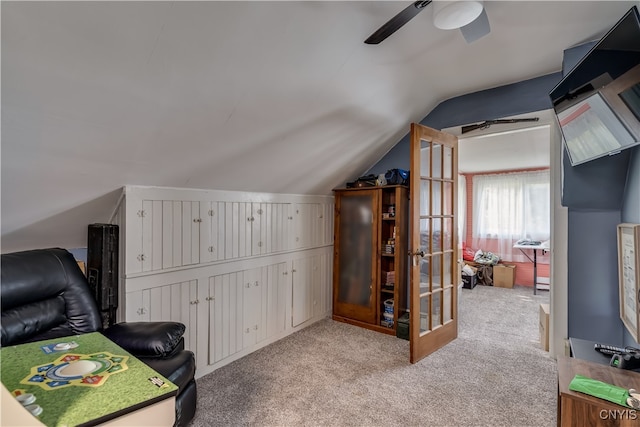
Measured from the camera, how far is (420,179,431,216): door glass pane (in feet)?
9.71

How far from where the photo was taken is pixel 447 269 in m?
3.28

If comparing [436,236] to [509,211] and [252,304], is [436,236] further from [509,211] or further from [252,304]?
[509,211]

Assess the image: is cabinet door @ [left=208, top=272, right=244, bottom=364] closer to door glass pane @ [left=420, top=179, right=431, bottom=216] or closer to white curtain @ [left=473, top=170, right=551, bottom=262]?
door glass pane @ [left=420, top=179, right=431, bottom=216]

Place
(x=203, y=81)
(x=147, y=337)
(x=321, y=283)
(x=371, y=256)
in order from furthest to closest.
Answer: (x=321, y=283), (x=371, y=256), (x=147, y=337), (x=203, y=81)

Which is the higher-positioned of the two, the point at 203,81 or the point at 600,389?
the point at 203,81

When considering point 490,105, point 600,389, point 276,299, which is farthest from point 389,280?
point 600,389

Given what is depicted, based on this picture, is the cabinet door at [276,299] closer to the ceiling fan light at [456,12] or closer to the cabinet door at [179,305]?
the cabinet door at [179,305]

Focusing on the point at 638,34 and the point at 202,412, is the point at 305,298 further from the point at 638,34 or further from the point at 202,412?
the point at 638,34

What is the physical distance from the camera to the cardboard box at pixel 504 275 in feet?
17.9

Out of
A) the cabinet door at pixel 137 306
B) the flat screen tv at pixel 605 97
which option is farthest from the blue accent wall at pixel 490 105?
the cabinet door at pixel 137 306

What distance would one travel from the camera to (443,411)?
2105mm

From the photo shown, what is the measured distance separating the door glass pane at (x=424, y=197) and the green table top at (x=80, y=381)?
248 cm

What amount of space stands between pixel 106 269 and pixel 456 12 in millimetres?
2624

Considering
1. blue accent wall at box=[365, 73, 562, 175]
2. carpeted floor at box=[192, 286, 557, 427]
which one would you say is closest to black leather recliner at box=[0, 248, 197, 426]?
carpeted floor at box=[192, 286, 557, 427]
